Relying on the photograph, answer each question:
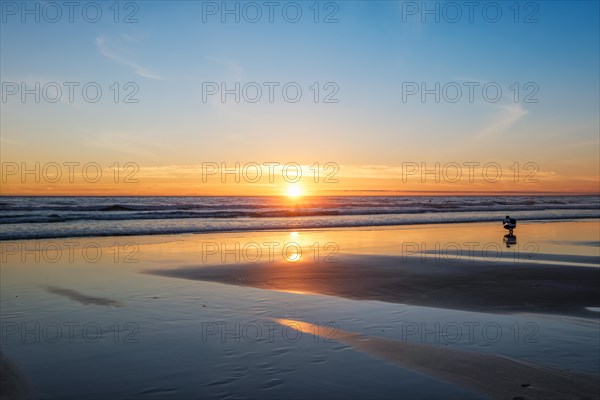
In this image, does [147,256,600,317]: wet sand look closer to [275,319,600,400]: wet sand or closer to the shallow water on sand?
the shallow water on sand

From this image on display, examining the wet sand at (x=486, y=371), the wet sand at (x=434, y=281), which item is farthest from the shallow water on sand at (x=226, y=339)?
the wet sand at (x=434, y=281)

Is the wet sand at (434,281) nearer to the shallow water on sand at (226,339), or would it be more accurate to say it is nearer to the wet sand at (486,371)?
the shallow water on sand at (226,339)

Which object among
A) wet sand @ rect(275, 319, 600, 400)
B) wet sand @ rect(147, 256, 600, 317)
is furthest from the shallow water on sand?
wet sand @ rect(147, 256, 600, 317)

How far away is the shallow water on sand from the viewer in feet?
17.4

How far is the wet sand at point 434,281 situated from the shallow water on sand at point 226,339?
715mm

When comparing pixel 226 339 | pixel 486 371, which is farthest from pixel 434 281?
pixel 226 339

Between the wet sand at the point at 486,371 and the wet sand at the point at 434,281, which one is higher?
the wet sand at the point at 434,281

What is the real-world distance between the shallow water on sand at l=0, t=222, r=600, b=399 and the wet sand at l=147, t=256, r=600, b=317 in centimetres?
72

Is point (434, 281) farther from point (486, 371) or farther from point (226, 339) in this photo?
point (226, 339)

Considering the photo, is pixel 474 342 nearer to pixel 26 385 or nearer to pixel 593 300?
pixel 593 300

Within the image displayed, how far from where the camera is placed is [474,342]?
6883 mm

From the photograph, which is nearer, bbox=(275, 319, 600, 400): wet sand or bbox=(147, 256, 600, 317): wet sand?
bbox=(275, 319, 600, 400): wet sand

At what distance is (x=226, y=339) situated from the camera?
6.94m

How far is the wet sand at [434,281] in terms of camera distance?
967 centimetres
